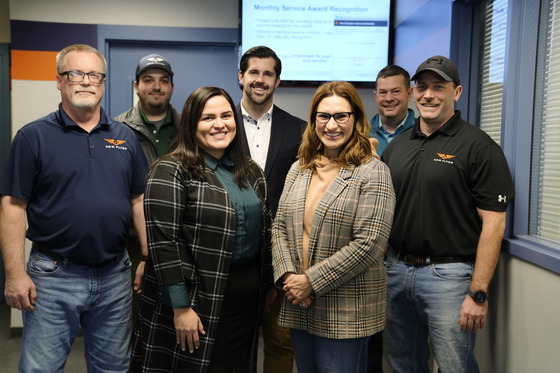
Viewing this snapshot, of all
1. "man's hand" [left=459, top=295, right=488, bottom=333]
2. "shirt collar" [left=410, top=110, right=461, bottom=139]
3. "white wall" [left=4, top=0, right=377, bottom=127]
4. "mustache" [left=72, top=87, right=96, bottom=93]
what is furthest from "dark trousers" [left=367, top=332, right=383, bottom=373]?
"mustache" [left=72, top=87, right=96, bottom=93]

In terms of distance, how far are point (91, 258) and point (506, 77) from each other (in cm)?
187

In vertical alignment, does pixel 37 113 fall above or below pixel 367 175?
above

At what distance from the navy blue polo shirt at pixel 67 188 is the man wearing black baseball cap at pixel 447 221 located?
1.18 metres

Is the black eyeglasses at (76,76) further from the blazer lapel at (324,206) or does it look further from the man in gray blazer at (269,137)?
the blazer lapel at (324,206)

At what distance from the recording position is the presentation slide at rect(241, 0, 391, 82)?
11.1ft

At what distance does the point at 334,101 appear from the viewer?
5.78ft

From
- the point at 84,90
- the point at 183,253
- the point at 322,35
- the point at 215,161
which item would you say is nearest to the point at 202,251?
the point at 183,253

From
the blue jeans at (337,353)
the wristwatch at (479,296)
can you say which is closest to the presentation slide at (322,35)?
the wristwatch at (479,296)

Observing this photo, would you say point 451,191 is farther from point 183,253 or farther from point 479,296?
point 183,253

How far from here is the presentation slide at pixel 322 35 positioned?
11.1 feet

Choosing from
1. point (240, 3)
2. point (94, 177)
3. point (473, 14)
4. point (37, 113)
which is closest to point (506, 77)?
point (473, 14)

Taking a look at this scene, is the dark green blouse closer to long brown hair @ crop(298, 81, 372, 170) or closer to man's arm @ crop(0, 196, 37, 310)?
long brown hair @ crop(298, 81, 372, 170)

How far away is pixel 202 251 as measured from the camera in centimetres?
164

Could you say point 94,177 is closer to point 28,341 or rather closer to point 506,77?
point 28,341
